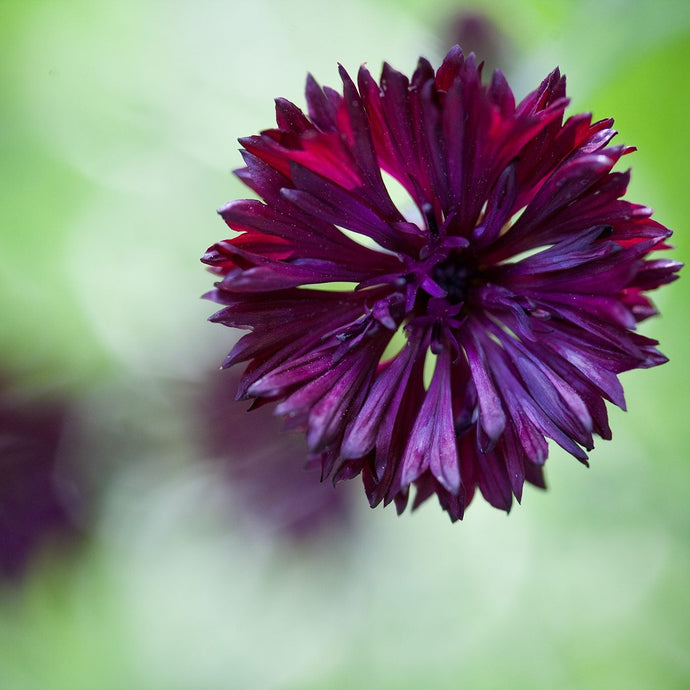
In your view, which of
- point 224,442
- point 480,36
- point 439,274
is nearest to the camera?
point 439,274

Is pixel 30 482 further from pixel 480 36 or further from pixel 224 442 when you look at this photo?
pixel 480 36

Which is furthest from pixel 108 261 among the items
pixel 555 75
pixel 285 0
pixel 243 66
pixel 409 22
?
pixel 555 75

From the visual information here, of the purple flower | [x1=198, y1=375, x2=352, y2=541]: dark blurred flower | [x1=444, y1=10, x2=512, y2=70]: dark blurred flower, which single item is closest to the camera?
the purple flower

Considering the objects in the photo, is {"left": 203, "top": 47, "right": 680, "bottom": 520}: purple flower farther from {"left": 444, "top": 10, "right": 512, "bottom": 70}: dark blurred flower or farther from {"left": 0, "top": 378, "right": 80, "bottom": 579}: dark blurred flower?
{"left": 0, "top": 378, "right": 80, "bottom": 579}: dark blurred flower

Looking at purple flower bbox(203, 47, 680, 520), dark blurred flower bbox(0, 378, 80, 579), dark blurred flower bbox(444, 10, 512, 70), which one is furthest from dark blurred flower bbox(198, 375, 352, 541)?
dark blurred flower bbox(444, 10, 512, 70)

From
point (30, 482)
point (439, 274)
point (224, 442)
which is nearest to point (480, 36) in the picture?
point (439, 274)

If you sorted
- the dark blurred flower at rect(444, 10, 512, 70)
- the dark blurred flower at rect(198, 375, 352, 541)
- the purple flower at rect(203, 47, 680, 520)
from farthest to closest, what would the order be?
1. the dark blurred flower at rect(198, 375, 352, 541)
2. the dark blurred flower at rect(444, 10, 512, 70)
3. the purple flower at rect(203, 47, 680, 520)

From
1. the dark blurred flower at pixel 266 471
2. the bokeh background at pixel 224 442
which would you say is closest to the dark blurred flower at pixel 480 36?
the bokeh background at pixel 224 442
